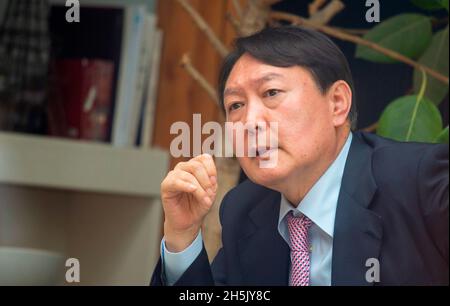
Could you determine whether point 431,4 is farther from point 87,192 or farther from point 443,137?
point 87,192

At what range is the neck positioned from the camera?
0.71 m

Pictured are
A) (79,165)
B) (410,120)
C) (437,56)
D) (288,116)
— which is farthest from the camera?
(79,165)

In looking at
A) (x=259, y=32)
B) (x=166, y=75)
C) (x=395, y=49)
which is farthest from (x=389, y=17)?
(x=166, y=75)

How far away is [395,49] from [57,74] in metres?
0.65

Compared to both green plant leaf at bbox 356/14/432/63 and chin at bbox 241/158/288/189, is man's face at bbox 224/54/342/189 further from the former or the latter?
green plant leaf at bbox 356/14/432/63

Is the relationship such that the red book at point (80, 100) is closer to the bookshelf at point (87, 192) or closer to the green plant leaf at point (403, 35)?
the bookshelf at point (87, 192)

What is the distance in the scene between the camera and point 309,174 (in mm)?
717

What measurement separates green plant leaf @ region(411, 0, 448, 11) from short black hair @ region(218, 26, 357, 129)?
0.59 feet

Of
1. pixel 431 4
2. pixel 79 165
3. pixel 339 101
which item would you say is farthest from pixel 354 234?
pixel 79 165

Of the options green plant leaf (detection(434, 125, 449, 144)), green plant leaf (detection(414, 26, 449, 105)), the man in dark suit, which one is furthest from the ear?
green plant leaf (detection(414, 26, 449, 105))

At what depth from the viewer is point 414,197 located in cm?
72

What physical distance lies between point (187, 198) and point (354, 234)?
0.51 feet

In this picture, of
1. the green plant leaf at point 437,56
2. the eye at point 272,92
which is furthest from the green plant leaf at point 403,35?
the eye at point 272,92

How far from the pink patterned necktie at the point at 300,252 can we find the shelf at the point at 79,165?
61cm
